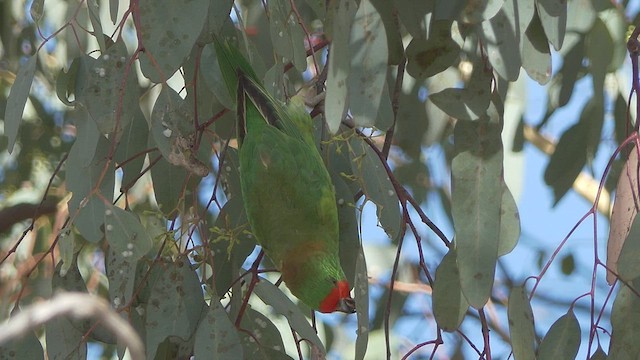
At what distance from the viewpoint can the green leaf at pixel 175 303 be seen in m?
1.62

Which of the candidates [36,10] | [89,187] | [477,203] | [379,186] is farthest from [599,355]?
[36,10]

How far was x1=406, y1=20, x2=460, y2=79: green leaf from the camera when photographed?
5.81 ft

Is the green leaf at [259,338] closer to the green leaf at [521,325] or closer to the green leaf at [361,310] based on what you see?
the green leaf at [361,310]

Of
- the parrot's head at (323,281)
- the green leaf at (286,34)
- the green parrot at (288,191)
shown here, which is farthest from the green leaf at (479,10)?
the parrot's head at (323,281)

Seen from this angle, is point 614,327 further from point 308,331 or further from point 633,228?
point 308,331

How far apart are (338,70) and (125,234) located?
43cm

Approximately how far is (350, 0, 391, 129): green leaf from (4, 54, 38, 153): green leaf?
0.53m

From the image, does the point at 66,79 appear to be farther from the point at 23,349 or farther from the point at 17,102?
the point at 23,349

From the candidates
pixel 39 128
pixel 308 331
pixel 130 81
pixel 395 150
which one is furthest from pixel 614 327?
pixel 39 128

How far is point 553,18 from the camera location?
1662 millimetres

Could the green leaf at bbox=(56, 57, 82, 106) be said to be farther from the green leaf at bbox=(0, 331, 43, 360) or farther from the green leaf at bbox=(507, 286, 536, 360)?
the green leaf at bbox=(507, 286, 536, 360)

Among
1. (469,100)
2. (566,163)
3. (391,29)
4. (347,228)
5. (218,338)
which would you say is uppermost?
(566,163)

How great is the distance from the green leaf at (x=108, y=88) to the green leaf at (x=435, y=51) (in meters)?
0.46

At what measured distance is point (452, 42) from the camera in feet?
5.83
